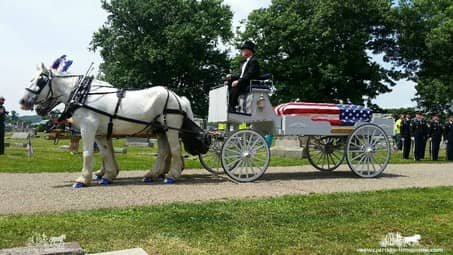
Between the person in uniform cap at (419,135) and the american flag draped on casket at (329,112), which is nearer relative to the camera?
the american flag draped on casket at (329,112)

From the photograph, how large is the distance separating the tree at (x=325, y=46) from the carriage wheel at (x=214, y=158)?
2772 centimetres

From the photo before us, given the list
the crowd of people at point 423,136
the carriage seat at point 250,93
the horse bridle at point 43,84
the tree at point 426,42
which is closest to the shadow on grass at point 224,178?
the carriage seat at point 250,93

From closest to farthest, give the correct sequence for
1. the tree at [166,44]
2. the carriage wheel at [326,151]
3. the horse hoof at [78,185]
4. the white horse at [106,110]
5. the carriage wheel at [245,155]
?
the horse hoof at [78,185]
the white horse at [106,110]
the carriage wheel at [245,155]
the carriage wheel at [326,151]
the tree at [166,44]

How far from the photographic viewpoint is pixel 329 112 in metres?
11.1

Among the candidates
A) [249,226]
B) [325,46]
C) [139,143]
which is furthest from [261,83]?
[325,46]

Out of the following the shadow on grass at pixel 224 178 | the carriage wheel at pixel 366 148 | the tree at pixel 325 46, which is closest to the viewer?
the shadow on grass at pixel 224 178

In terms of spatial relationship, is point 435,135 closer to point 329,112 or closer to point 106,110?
point 329,112

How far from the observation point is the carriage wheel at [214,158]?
10.9 meters

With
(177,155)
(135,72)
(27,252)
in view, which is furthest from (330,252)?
(135,72)

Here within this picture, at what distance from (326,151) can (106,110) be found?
5.41 metres

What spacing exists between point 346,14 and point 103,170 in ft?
109

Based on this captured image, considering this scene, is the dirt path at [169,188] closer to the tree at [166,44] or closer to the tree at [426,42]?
the tree at [426,42]

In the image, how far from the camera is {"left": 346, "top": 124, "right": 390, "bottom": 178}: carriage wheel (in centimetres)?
1123

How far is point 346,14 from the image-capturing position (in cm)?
3981
